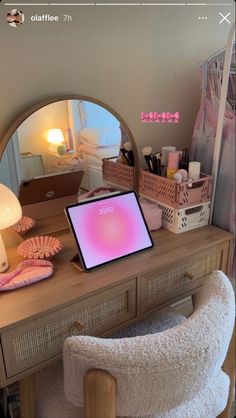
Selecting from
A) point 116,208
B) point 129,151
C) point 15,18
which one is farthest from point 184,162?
point 15,18

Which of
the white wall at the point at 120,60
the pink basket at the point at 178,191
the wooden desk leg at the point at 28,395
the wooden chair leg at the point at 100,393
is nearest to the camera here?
the wooden chair leg at the point at 100,393

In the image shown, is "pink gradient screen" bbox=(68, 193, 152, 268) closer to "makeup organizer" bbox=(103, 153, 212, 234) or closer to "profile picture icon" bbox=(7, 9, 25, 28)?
"makeup organizer" bbox=(103, 153, 212, 234)

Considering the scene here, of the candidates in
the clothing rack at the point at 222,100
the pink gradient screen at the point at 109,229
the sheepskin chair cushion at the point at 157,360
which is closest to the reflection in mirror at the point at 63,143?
the pink gradient screen at the point at 109,229

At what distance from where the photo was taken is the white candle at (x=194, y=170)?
1.18m

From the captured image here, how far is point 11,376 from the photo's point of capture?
834 millimetres

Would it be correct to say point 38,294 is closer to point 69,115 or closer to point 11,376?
point 11,376

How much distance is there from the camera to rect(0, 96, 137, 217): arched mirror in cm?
109

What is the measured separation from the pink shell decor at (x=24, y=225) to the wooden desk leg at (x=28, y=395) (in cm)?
42

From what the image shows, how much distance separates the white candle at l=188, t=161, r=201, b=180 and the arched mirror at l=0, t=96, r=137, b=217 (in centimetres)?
27

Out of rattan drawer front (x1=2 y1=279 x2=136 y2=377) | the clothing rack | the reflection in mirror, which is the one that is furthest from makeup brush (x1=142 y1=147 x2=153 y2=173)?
Answer: rattan drawer front (x1=2 y1=279 x2=136 y2=377)

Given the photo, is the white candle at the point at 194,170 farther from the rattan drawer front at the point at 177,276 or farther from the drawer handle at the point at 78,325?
the drawer handle at the point at 78,325

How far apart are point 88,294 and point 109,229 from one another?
0.23 meters

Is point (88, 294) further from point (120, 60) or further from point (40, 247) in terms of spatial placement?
point (120, 60)

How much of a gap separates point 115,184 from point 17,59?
0.53 m
